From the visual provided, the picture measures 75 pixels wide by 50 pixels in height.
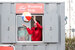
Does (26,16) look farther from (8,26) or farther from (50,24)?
(50,24)

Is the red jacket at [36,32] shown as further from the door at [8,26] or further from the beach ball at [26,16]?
the door at [8,26]

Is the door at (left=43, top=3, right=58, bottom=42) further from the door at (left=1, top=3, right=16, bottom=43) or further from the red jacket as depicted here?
the door at (left=1, top=3, right=16, bottom=43)

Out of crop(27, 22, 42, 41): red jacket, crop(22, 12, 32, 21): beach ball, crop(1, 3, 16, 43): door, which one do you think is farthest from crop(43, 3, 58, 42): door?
crop(1, 3, 16, 43): door

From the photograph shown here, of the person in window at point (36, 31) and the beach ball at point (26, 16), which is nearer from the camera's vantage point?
the beach ball at point (26, 16)

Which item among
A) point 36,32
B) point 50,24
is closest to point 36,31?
point 36,32

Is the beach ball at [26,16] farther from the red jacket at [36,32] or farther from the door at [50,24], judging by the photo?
the door at [50,24]

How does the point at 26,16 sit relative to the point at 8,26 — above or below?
above

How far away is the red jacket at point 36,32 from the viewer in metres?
8.32

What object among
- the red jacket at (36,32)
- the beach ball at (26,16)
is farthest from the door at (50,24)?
the beach ball at (26,16)

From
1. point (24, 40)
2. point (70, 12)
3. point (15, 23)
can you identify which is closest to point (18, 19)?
point (15, 23)

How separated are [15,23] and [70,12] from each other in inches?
399

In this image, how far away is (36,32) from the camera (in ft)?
27.6

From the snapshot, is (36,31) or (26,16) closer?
(26,16)

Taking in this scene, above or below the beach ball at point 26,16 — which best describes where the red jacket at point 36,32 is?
below
